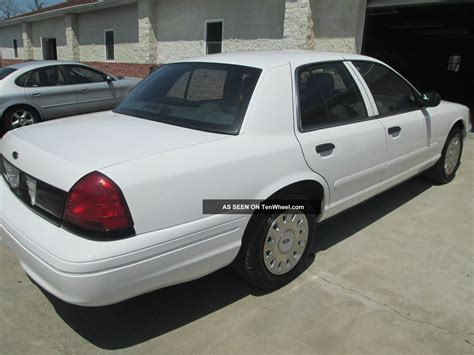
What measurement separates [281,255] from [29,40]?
29.5 metres

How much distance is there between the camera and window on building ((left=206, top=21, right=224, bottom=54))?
13469mm

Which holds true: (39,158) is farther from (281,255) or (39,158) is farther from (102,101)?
(102,101)

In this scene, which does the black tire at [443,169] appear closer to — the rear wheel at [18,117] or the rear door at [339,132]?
the rear door at [339,132]

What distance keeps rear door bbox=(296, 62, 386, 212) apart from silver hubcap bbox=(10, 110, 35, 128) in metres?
6.93

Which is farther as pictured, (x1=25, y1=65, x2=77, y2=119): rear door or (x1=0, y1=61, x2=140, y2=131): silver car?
(x1=25, y1=65, x2=77, y2=119): rear door

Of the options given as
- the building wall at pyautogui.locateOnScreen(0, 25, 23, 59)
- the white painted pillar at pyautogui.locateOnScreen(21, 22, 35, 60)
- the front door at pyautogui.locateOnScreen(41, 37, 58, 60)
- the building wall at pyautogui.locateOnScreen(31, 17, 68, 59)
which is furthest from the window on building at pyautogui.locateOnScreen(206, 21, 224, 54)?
the building wall at pyautogui.locateOnScreen(0, 25, 23, 59)

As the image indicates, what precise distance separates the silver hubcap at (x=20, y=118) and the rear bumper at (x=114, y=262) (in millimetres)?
6445

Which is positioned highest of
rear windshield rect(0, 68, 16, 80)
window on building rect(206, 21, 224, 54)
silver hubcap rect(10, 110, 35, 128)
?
window on building rect(206, 21, 224, 54)

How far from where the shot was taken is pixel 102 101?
8930mm

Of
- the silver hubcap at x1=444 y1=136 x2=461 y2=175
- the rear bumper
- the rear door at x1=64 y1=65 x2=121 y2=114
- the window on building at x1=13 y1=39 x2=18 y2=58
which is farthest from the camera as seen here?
the window on building at x1=13 y1=39 x2=18 y2=58

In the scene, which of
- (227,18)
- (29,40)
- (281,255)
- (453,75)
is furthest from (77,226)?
(29,40)

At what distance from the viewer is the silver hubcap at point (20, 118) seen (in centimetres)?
806

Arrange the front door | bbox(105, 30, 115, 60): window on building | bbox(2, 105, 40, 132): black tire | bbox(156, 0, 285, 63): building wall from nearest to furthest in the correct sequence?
1. bbox(2, 105, 40, 132): black tire
2. bbox(156, 0, 285, 63): building wall
3. bbox(105, 30, 115, 60): window on building
4. the front door

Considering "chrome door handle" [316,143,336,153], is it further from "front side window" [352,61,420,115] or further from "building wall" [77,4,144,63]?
"building wall" [77,4,144,63]
